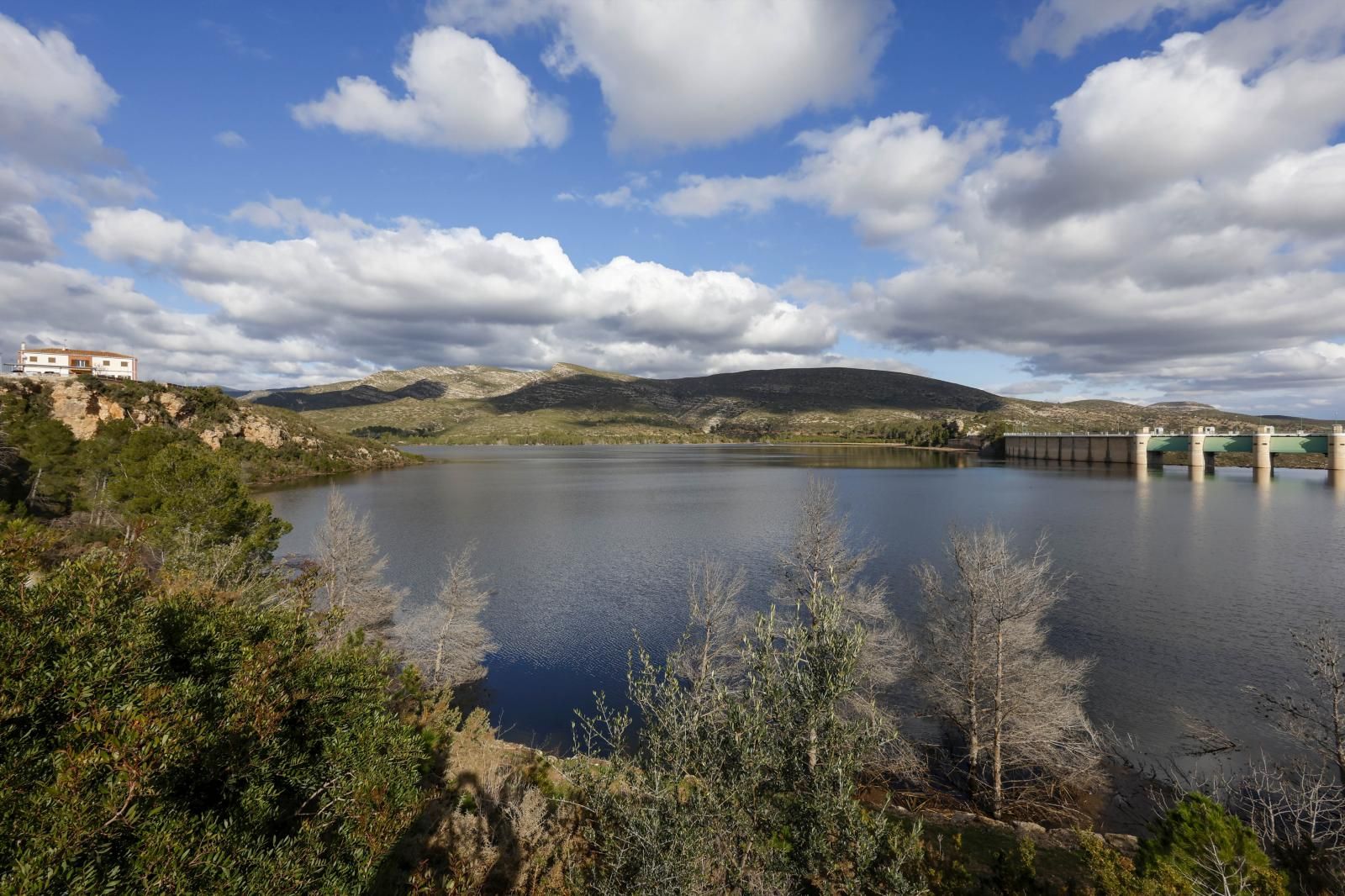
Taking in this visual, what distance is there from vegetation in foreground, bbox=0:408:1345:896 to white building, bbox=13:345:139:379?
5210 inches

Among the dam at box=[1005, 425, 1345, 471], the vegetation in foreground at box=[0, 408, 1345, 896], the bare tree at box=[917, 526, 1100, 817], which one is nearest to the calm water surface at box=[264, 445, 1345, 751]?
the bare tree at box=[917, 526, 1100, 817]

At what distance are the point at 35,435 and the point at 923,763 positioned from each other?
6508 cm

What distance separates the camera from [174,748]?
24.1ft

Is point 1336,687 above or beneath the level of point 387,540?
above

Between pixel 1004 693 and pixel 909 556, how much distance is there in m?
27.7

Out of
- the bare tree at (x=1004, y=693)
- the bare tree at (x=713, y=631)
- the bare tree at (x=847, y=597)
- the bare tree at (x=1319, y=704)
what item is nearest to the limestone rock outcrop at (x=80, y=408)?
the bare tree at (x=713, y=631)

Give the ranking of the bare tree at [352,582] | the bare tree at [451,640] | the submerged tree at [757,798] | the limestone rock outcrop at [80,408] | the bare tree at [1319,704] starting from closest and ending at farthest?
the submerged tree at [757,798] → the bare tree at [1319,704] → the bare tree at [451,640] → the bare tree at [352,582] → the limestone rock outcrop at [80,408]

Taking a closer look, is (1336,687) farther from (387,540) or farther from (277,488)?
(277,488)

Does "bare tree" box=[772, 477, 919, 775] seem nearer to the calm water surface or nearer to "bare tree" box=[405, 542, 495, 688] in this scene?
the calm water surface

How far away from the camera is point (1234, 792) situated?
19.0 m

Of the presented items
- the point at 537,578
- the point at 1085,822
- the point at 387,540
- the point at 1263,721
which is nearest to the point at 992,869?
the point at 1085,822

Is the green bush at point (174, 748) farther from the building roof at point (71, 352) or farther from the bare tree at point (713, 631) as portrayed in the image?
the building roof at point (71, 352)

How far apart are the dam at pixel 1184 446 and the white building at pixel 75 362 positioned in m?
204

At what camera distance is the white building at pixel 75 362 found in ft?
360
